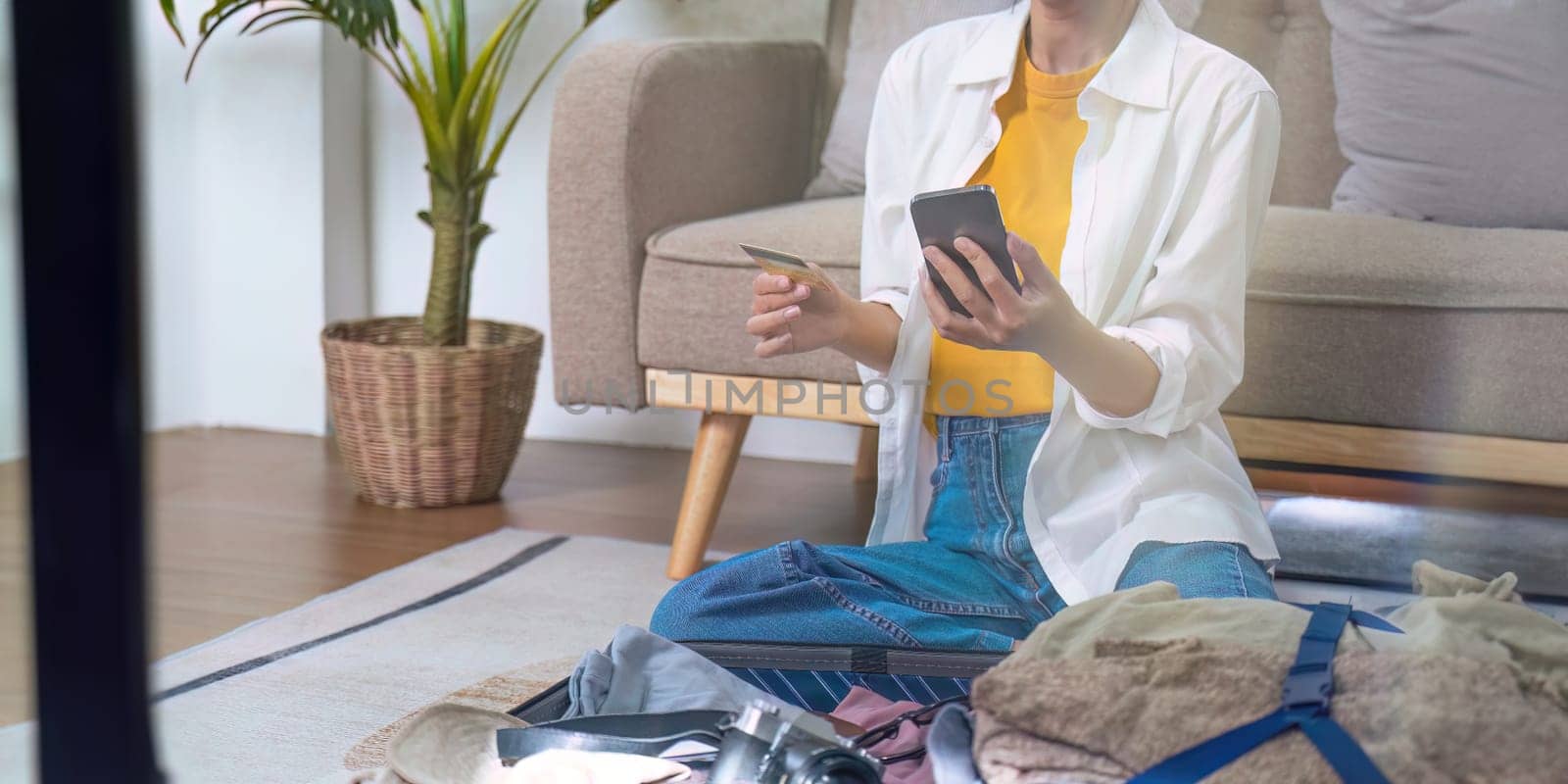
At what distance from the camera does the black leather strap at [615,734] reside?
0.54 meters

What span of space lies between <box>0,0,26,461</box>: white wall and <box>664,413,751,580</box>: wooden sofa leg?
2.30ft

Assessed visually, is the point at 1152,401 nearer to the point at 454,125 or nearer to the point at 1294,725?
the point at 1294,725

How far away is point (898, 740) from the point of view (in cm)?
55

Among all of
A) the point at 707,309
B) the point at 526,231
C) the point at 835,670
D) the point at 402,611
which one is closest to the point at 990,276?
the point at 835,670

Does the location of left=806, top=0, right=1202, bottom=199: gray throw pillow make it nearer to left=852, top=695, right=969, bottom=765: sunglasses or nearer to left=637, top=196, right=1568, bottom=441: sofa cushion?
left=637, top=196, right=1568, bottom=441: sofa cushion

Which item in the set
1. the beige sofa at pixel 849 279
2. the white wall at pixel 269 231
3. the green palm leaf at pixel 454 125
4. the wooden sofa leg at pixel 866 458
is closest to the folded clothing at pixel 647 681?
the beige sofa at pixel 849 279

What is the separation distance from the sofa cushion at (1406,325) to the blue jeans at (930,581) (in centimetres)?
11

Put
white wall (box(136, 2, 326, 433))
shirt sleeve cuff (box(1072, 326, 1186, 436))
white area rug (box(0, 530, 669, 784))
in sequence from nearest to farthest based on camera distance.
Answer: white area rug (box(0, 530, 669, 784)) → shirt sleeve cuff (box(1072, 326, 1186, 436)) → white wall (box(136, 2, 326, 433))

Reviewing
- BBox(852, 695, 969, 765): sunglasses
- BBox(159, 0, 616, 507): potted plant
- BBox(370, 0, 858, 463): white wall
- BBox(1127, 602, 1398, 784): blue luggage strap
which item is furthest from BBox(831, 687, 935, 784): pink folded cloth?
BBox(159, 0, 616, 507): potted plant

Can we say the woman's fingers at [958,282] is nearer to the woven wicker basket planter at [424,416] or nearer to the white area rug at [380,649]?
the white area rug at [380,649]

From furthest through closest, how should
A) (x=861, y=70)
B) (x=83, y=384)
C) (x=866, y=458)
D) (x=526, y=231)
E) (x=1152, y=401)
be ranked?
1. (x=526, y=231)
2. (x=866, y=458)
3. (x=861, y=70)
4. (x=1152, y=401)
5. (x=83, y=384)

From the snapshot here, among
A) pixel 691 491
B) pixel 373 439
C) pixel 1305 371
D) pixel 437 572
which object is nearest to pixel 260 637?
pixel 437 572

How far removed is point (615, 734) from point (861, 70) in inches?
16.8

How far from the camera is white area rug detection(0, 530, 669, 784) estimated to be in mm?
472
